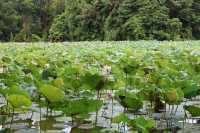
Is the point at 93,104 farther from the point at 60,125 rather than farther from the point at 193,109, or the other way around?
the point at 60,125

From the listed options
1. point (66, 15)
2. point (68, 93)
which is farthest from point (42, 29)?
point (68, 93)

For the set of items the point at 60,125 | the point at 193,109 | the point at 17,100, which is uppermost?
the point at 17,100

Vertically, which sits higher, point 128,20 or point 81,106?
point 81,106

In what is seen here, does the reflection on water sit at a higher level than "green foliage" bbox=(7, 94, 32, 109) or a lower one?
lower

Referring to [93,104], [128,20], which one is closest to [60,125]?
[93,104]

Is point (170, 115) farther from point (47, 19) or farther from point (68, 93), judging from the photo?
point (47, 19)

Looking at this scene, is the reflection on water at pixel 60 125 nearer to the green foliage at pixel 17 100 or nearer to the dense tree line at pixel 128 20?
the green foliage at pixel 17 100

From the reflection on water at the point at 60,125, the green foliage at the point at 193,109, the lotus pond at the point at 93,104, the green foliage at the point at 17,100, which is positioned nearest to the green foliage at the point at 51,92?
the lotus pond at the point at 93,104

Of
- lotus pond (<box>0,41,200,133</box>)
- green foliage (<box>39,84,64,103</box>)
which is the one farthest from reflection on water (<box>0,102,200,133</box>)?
green foliage (<box>39,84,64,103</box>)

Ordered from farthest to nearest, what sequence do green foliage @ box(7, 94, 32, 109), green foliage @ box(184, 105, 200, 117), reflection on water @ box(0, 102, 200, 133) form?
reflection on water @ box(0, 102, 200, 133) < green foliage @ box(184, 105, 200, 117) < green foliage @ box(7, 94, 32, 109)

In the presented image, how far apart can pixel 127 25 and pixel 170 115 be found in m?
23.7

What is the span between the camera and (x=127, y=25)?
26750mm

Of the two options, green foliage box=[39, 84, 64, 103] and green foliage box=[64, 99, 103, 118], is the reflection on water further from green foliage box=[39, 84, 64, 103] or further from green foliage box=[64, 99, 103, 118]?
green foliage box=[39, 84, 64, 103]

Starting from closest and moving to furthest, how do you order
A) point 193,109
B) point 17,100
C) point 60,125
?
point 17,100 < point 193,109 < point 60,125
